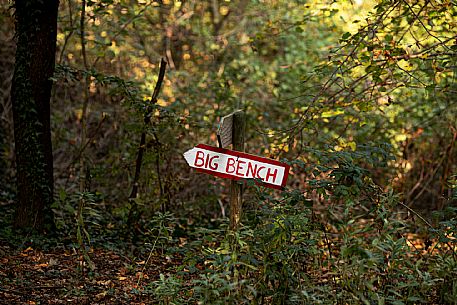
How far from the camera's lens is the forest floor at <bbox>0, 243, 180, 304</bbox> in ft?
15.2

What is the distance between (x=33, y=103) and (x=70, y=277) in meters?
1.80

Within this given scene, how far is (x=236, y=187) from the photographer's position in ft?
15.0

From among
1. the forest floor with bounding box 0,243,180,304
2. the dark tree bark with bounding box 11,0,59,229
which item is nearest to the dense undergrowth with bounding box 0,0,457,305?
the forest floor with bounding box 0,243,180,304

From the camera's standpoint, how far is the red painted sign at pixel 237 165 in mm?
4434

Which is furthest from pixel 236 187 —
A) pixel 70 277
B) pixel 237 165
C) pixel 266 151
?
pixel 266 151

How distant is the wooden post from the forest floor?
845 mm

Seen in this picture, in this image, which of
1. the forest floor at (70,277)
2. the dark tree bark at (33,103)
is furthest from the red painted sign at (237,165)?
the dark tree bark at (33,103)

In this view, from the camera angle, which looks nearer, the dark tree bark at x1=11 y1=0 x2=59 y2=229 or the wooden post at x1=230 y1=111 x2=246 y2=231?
the wooden post at x1=230 y1=111 x2=246 y2=231

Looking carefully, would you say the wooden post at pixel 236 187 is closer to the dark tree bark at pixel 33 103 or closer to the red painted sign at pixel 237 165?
the red painted sign at pixel 237 165

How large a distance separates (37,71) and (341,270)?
11.6 feet

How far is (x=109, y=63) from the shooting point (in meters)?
10.6

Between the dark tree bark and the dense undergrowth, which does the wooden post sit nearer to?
the dense undergrowth

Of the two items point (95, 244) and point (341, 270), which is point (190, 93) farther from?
point (341, 270)

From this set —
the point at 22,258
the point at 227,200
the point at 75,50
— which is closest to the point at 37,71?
the point at 22,258
